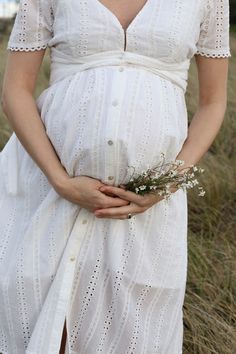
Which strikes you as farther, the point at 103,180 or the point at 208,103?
the point at 208,103

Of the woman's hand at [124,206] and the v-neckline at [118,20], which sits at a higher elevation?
the v-neckline at [118,20]

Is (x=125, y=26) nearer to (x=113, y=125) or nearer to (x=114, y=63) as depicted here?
(x=114, y=63)

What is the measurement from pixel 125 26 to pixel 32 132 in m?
0.36

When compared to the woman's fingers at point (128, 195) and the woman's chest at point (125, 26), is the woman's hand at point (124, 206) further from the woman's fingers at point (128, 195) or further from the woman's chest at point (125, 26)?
the woman's chest at point (125, 26)

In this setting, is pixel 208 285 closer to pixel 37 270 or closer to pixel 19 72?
pixel 37 270

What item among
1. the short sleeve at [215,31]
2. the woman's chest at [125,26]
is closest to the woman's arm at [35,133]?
the woman's chest at [125,26]

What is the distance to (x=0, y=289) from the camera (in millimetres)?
1692

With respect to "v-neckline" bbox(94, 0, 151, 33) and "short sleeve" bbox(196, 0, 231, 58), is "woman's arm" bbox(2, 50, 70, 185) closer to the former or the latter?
"v-neckline" bbox(94, 0, 151, 33)

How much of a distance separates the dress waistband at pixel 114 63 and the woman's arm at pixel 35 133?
2.4 inches

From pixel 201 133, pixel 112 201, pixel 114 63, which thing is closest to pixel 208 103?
pixel 201 133

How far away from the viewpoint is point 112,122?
1522 millimetres

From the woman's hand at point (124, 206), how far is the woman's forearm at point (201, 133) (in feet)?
0.54

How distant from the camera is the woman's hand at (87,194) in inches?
60.6

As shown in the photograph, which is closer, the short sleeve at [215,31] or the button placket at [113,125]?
the button placket at [113,125]
